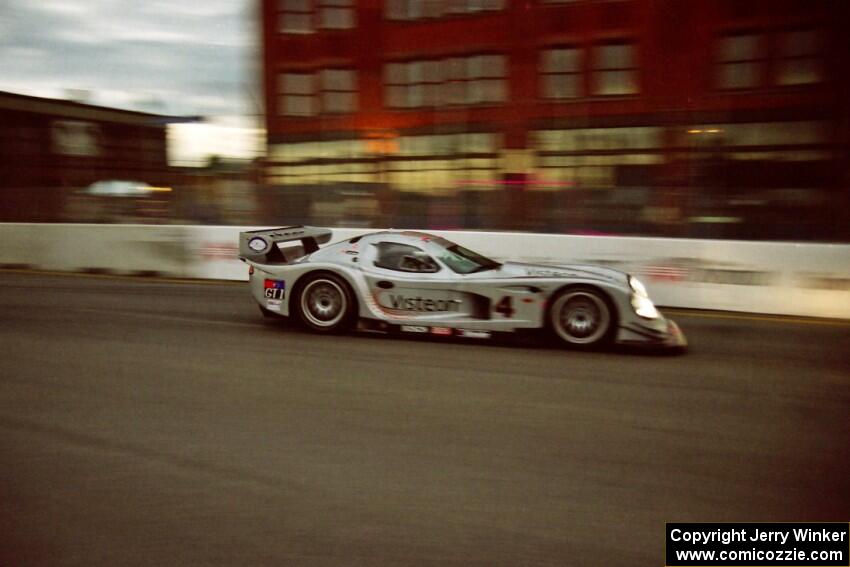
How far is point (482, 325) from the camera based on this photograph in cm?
721

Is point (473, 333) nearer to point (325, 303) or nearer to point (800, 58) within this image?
point (325, 303)

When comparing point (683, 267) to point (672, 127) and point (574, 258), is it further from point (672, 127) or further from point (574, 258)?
point (672, 127)

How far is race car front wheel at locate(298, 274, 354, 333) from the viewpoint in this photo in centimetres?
780

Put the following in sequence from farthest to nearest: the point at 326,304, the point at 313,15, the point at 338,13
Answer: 1. the point at 313,15
2. the point at 338,13
3. the point at 326,304

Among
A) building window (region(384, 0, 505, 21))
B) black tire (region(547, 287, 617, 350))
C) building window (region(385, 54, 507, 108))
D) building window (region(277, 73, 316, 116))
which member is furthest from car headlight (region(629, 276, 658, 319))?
building window (region(277, 73, 316, 116))

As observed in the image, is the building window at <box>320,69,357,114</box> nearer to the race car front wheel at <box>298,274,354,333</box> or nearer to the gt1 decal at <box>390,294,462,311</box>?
the race car front wheel at <box>298,274,354,333</box>

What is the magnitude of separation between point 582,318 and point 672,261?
368 centimetres

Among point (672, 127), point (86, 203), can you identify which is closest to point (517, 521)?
point (672, 127)

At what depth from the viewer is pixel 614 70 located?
74.6 ft

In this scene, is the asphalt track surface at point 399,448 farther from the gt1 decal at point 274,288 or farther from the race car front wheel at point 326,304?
the gt1 decal at point 274,288

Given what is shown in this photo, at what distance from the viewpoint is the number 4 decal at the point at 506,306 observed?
7.14 meters

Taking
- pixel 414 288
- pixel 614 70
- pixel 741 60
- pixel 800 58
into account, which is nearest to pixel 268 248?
pixel 414 288

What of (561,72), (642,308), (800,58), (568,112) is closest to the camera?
(642,308)

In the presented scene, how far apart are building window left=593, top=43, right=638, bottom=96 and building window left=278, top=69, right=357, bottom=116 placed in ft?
29.3
